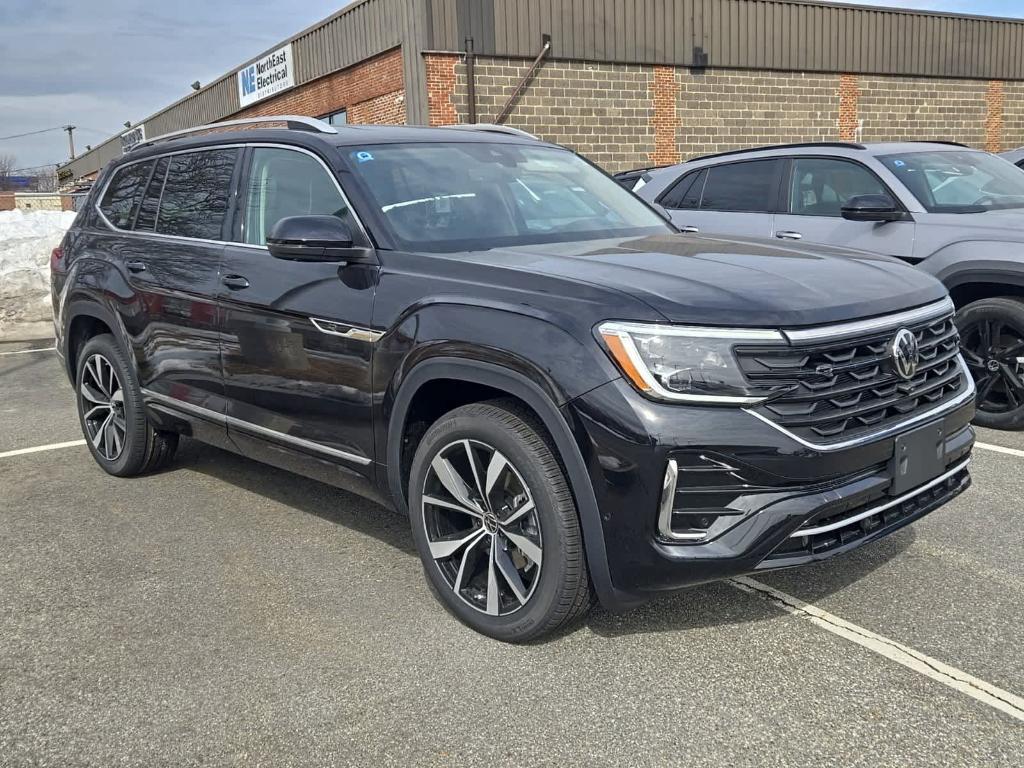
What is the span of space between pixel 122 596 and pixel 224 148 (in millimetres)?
2115

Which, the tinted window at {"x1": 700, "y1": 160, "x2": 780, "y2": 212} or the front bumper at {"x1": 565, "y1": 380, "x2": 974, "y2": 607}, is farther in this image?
the tinted window at {"x1": 700, "y1": 160, "x2": 780, "y2": 212}

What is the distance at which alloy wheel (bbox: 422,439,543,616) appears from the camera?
10.2 ft

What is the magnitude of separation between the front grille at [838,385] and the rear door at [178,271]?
2.55m

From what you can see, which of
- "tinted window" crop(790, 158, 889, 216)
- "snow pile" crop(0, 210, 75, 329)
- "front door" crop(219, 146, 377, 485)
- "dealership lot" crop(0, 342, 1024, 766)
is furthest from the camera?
"snow pile" crop(0, 210, 75, 329)

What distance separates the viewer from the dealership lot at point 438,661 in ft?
8.70

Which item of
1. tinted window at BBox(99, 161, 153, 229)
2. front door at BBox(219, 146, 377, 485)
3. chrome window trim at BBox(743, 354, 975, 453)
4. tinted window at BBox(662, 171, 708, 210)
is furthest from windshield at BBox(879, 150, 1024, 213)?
tinted window at BBox(99, 161, 153, 229)

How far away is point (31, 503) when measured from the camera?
198 inches

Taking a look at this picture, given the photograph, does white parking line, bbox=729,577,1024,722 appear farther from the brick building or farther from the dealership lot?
the brick building

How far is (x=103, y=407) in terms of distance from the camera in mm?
5402

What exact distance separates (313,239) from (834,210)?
455cm

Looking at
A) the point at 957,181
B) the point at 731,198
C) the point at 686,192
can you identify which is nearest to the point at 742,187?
the point at 731,198

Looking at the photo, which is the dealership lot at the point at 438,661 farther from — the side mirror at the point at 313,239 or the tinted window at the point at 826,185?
the tinted window at the point at 826,185

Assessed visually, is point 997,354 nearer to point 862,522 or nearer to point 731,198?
point 731,198

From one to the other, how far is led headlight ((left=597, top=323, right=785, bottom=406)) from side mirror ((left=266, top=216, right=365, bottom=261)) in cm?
131
